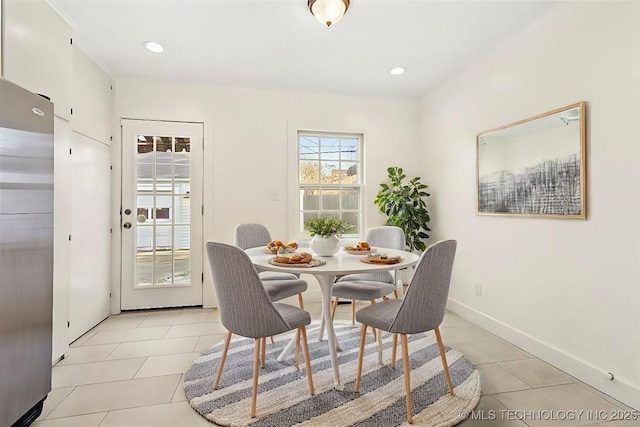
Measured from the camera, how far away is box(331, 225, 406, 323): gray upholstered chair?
7.88 feet

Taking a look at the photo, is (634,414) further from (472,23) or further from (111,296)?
(111,296)

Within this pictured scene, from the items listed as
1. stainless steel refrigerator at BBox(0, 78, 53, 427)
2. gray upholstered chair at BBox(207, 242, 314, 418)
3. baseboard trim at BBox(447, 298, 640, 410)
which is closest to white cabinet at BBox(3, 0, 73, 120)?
stainless steel refrigerator at BBox(0, 78, 53, 427)

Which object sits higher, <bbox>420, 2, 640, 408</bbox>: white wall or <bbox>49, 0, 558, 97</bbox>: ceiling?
<bbox>49, 0, 558, 97</bbox>: ceiling

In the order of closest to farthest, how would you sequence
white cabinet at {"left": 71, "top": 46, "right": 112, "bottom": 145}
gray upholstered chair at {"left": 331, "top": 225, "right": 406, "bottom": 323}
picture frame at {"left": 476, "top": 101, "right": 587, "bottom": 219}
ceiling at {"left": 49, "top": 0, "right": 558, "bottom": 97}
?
picture frame at {"left": 476, "top": 101, "right": 587, "bottom": 219} → ceiling at {"left": 49, "top": 0, "right": 558, "bottom": 97} → gray upholstered chair at {"left": 331, "top": 225, "right": 406, "bottom": 323} → white cabinet at {"left": 71, "top": 46, "right": 112, "bottom": 145}

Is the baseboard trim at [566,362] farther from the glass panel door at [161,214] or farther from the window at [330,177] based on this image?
the glass panel door at [161,214]

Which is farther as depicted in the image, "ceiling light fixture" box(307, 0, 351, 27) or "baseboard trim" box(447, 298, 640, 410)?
"ceiling light fixture" box(307, 0, 351, 27)

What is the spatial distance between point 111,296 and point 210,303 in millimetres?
1025

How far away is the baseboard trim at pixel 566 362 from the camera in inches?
72.2

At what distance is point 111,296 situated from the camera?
3.43 metres

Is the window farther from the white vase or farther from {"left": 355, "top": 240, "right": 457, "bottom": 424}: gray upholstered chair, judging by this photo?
{"left": 355, "top": 240, "right": 457, "bottom": 424}: gray upholstered chair

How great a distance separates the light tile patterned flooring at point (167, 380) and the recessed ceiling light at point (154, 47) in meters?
2.55

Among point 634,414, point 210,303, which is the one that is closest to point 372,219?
point 210,303

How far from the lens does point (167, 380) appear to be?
2.08 meters

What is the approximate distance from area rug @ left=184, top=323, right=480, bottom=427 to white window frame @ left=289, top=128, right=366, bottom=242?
1.63 metres
